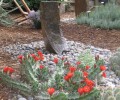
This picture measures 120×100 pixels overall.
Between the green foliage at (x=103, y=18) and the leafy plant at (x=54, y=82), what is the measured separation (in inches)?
207

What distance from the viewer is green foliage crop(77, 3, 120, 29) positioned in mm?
10031

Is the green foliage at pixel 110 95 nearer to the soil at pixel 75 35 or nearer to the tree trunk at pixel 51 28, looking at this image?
the tree trunk at pixel 51 28

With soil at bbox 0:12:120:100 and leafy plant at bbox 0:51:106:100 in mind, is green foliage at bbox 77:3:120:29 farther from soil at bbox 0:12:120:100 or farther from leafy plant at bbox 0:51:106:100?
leafy plant at bbox 0:51:106:100

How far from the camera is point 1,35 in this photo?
8.96 metres

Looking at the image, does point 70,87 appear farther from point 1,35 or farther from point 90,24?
point 90,24

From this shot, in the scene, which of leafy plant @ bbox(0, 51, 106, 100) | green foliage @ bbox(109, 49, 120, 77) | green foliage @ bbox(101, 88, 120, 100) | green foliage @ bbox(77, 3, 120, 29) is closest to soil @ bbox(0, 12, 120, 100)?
green foliage @ bbox(77, 3, 120, 29)

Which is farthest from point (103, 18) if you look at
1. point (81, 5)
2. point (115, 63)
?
point (115, 63)

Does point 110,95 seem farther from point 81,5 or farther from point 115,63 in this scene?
point 81,5

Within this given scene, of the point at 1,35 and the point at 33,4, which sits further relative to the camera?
the point at 33,4

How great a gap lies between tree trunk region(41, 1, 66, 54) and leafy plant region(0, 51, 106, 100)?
2.06 metres

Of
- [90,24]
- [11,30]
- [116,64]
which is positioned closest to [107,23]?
[90,24]

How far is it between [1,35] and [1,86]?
444cm

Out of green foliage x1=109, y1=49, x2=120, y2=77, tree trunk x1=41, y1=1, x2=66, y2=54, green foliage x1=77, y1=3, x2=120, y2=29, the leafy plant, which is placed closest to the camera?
the leafy plant

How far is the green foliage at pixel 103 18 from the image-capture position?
10.0 metres
